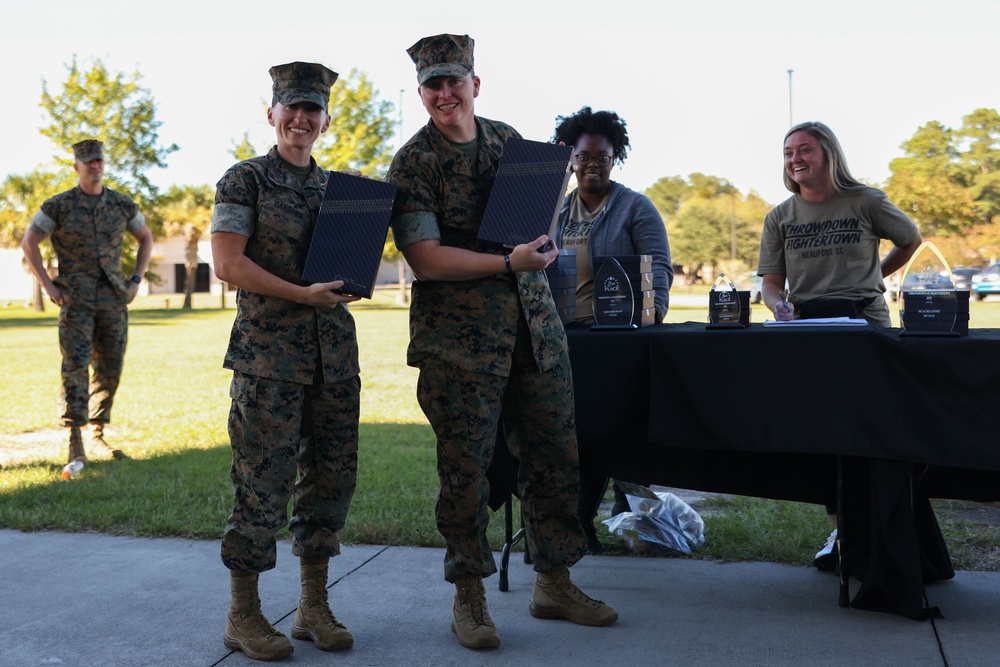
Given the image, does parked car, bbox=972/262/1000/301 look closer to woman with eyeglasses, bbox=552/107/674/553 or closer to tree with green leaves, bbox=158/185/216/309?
woman with eyeglasses, bbox=552/107/674/553

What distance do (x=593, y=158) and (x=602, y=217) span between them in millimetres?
276

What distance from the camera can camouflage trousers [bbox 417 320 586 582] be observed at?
3.49 meters

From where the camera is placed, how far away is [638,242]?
14.9 ft

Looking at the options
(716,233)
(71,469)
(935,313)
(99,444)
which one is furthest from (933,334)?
(716,233)

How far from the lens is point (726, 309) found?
12.7ft

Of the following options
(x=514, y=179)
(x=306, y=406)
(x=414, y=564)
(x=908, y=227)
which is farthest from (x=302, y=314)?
(x=908, y=227)

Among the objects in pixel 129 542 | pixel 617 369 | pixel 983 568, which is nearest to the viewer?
pixel 617 369

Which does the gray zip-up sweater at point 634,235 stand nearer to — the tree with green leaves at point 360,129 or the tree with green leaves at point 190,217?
the tree with green leaves at point 360,129

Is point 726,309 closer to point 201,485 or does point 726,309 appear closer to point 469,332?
point 469,332

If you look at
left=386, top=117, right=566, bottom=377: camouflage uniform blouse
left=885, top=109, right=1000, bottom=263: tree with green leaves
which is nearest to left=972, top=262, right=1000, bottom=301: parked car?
left=885, top=109, right=1000, bottom=263: tree with green leaves

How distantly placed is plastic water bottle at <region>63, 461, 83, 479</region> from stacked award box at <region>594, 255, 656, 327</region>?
417 cm

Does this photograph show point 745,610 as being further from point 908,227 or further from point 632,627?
point 908,227

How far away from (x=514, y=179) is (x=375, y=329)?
22.0 metres

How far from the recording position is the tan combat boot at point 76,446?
688cm
